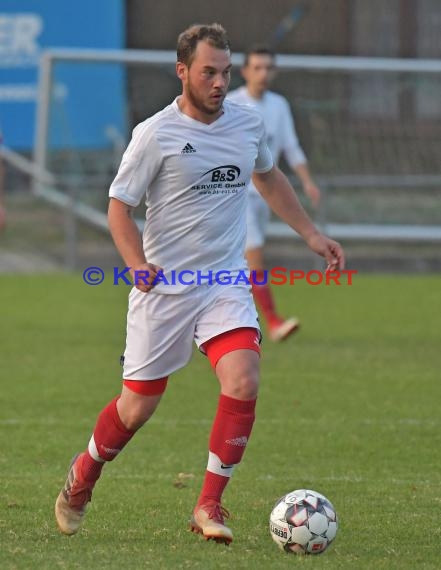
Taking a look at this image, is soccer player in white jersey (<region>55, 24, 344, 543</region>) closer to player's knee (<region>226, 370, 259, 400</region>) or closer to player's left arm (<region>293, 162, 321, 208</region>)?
player's knee (<region>226, 370, 259, 400</region>)

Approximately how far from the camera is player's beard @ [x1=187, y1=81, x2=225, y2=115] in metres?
6.11

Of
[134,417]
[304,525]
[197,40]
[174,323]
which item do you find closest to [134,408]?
[134,417]

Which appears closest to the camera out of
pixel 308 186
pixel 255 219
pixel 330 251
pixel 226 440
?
pixel 226 440

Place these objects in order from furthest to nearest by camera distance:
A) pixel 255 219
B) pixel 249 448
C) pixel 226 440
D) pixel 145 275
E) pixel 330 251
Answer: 1. pixel 255 219
2. pixel 249 448
3. pixel 330 251
4. pixel 226 440
5. pixel 145 275

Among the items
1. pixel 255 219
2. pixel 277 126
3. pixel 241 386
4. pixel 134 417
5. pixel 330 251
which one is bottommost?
pixel 255 219

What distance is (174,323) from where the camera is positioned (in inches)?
243

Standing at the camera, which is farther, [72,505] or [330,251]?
[330,251]

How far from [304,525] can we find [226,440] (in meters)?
0.49

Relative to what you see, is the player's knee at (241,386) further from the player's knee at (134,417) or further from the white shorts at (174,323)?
the player's knee at (134,417)

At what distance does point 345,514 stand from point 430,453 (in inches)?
66.5

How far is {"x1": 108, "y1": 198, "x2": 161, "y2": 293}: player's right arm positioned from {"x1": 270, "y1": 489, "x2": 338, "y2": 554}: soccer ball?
106 centimetres

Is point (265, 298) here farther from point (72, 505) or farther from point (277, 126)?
point (72, 505)

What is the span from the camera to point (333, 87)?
818 inches

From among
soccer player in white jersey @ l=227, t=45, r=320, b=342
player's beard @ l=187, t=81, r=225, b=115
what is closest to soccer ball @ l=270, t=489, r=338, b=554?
player's beard @ l=187, t=81, r=225, b=115
